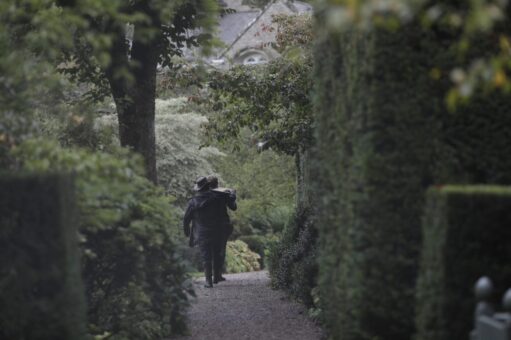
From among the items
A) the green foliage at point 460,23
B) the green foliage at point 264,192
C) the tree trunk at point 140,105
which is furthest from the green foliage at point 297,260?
the green foliage at point 264,192

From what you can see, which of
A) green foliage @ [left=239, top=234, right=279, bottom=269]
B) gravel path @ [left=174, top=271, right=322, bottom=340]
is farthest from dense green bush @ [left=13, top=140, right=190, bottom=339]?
green foliage @ [left=239, top=234, right=279, bottom=269]

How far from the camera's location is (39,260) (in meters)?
7.13

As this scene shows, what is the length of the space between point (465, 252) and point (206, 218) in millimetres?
11743

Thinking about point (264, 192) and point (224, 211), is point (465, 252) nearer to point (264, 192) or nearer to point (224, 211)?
point (224, 211)

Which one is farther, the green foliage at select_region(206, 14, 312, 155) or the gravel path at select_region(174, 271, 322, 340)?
the green foliage at select_region(206, 14, 312, 155)

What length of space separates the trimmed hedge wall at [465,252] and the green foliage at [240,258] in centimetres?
2076

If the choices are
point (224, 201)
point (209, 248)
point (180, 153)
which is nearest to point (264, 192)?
point (180, 153)

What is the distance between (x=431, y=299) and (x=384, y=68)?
6.12ft

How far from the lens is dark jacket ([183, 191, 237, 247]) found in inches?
704

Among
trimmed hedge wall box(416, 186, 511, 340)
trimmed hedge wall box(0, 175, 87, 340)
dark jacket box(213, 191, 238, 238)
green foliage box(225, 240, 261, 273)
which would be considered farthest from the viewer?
green foliage box(225, 240, 261, 273)

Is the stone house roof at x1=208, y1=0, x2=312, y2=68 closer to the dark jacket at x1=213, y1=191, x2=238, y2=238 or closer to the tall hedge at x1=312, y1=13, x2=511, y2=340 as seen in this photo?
the dark jacket at x1=213, y1=191, x2=238, y2=238

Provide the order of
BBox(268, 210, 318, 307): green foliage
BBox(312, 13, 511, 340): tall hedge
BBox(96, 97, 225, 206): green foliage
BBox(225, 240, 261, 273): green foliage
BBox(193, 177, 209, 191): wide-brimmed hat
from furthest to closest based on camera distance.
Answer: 1. BBox(96, 97, 225, 206): green foliage
2. BBox(225, 240, 261, 273): green foliage
3. BBox(193, 177, 209, 191): wide-brimmed hat
4. BBox(268, 210, 318, 307): green foliage
5. BBox(312, 13, 511, 340): tall hedge

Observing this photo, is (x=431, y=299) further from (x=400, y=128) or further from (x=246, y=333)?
(x=246, y=333)

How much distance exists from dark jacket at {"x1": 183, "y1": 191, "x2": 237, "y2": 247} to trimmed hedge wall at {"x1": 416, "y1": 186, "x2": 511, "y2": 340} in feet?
38.1
